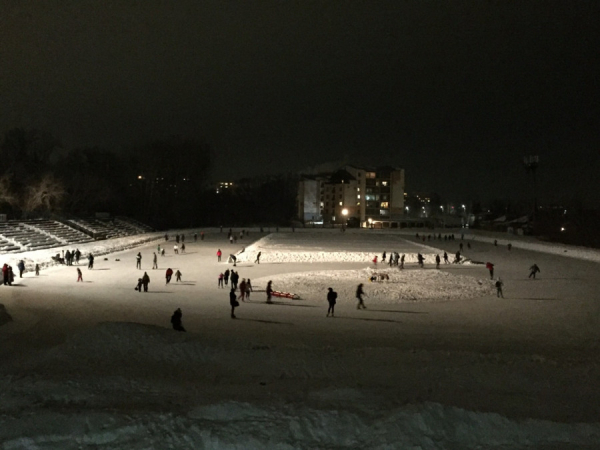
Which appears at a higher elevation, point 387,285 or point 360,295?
point 360,295

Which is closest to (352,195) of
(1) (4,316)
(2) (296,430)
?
(1) (4,316)

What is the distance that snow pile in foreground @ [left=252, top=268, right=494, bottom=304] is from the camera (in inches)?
952

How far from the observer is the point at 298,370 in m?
11.4

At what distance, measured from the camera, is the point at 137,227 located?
7250 cm

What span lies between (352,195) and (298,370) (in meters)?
118

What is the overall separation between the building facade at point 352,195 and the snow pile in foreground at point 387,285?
94.4 m

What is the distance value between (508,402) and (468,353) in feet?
12.9

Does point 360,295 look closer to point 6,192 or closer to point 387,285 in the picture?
point 387,285

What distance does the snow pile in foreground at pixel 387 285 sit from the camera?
952 inches

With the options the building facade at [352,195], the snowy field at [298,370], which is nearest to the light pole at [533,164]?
the building facade at [352,195]

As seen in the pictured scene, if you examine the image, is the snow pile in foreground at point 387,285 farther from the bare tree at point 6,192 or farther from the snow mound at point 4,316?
the bare tree at point 6,192

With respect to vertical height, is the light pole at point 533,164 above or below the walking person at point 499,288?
above

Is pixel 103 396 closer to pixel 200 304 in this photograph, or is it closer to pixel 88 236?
pixel 200 304

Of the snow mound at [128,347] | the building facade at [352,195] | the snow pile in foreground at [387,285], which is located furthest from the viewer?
the building facade at [352,195]
